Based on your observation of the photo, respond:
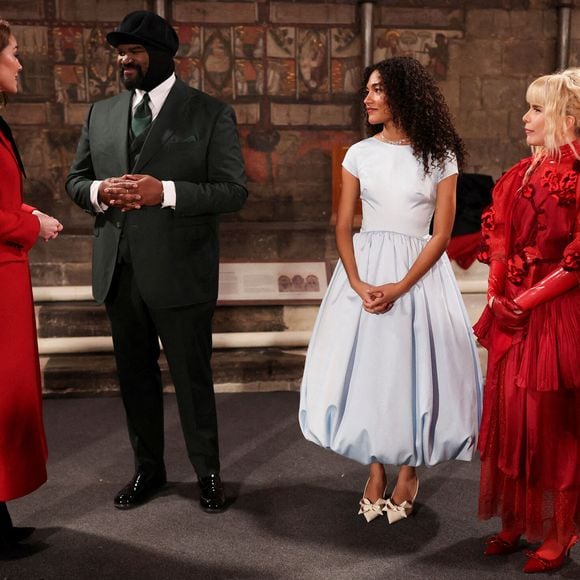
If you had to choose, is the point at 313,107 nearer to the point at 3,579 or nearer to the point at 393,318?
the point at 393,318

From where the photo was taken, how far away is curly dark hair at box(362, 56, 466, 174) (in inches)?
108

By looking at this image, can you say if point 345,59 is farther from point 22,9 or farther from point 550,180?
point 550,180

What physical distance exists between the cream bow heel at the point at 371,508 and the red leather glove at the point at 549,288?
1.08 m

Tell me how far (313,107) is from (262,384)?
11.0 ft

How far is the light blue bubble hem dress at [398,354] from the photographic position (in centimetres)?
273

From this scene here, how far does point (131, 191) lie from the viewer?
8.82ft

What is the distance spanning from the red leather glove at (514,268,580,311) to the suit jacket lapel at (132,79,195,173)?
1.43 meters

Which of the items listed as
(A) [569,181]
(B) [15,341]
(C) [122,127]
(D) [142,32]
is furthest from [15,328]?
(A) [569,181]

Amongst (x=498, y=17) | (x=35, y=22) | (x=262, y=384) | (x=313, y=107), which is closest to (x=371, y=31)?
(x=313, y=107)

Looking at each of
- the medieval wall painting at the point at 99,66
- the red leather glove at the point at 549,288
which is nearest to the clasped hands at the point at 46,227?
the red leather glove at the point at 549,288

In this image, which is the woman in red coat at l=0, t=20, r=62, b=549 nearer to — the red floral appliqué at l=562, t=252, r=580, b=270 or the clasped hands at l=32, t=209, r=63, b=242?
the clasped hands at l=32, t=209, r=63, b=242

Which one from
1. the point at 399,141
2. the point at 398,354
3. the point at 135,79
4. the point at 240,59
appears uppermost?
the point at 240,59

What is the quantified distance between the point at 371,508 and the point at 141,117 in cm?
180

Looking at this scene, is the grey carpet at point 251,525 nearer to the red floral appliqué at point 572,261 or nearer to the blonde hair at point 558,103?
the red floral appliqué at point 572,261
